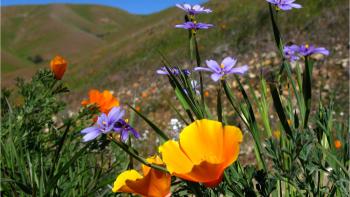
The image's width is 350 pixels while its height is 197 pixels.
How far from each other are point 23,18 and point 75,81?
93.3 m

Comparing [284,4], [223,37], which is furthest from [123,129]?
[223,37]

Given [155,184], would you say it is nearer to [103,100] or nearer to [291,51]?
[291,51]

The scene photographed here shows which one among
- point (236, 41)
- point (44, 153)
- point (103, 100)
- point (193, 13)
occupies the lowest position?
point (236, 41)

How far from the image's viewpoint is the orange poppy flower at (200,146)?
1.05 meters

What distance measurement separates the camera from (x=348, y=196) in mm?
1038

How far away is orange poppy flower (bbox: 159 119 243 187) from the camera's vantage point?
1.05 m

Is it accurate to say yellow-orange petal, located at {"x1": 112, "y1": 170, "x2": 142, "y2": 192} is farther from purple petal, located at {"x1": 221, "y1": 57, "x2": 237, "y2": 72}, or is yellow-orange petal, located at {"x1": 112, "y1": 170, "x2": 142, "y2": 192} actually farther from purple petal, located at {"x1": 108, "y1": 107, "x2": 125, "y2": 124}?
purple petal, located at {"x1": 221, "y1": 57, "x2": 237, "y2": 72}

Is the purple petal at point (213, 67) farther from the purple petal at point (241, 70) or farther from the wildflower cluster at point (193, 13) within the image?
the wildflower cluster at point (193, 13)

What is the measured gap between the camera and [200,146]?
1.14 m

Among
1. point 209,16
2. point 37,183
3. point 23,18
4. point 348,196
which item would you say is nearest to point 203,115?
point 348,196

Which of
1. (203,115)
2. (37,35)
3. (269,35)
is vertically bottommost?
(37,35)

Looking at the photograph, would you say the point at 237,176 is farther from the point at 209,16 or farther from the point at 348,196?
the point at 209,16

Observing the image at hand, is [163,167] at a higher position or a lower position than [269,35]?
higher

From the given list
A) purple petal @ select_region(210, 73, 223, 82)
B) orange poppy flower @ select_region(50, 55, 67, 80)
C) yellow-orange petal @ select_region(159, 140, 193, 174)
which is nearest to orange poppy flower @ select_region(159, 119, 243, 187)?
yellow-orange petal @ select_region(159, 140, 193, 174)
